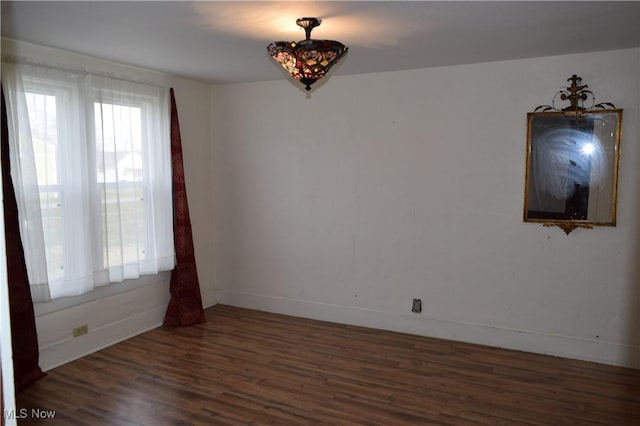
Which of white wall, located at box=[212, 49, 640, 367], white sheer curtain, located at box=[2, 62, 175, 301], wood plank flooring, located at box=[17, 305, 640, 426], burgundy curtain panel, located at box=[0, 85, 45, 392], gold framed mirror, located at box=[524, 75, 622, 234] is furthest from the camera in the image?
white wall, located at box=[212, 49, 640, 367]

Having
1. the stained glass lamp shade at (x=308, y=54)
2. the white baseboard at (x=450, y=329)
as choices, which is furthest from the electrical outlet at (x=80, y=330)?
the stained glass lamp shade at (x=308, y=54)

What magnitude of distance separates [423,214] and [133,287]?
2667 millimetres

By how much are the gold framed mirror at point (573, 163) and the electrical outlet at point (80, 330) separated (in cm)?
365

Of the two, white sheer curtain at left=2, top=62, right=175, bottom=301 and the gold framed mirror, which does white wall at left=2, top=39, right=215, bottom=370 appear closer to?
white sheer curtain at left=2, top=62, right=175, bottom=301

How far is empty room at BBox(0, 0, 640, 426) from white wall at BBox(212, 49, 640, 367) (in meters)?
0.02

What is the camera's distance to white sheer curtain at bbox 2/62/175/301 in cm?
324

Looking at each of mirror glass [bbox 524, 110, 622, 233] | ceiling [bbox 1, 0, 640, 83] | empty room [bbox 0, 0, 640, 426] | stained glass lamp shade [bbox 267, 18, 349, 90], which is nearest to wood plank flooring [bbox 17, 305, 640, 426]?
empty room [bbox 0, 0, 640, 426]

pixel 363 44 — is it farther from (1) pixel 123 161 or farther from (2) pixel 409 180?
(1) pixel 123 161

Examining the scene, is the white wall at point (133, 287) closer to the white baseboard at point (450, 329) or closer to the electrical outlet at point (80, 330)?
the electrical outlet at point (80, 330)

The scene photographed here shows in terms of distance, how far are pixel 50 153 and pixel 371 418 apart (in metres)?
2.85

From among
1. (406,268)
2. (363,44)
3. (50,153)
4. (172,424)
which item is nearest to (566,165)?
(406,268)

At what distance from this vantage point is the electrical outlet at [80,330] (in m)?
3.63

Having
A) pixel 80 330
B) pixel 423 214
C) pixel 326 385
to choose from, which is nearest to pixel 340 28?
pixel 423 214

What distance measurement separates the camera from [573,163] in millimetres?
3498
